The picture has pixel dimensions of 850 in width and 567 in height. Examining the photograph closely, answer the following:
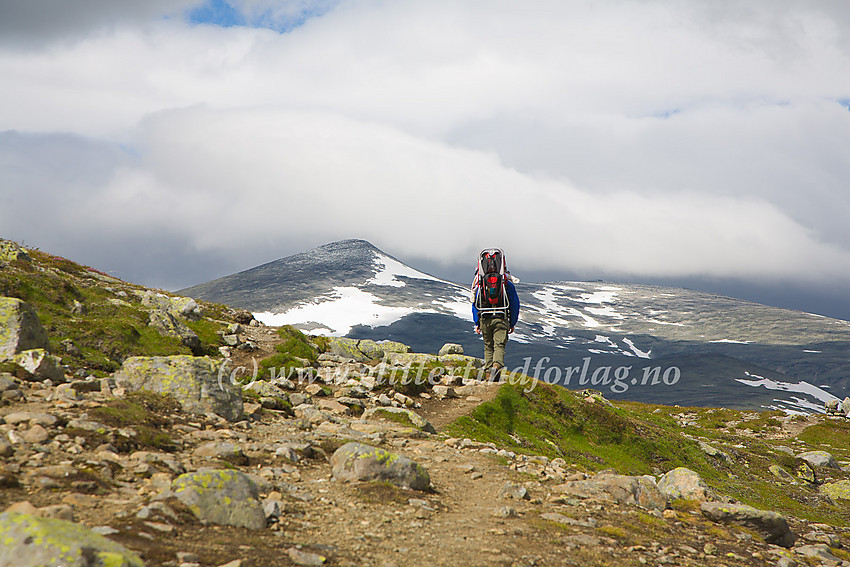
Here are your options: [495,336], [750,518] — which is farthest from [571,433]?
[750,518]

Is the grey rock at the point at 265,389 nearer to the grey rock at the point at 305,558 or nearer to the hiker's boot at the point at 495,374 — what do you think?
the hiker's boot at the point at 495,374

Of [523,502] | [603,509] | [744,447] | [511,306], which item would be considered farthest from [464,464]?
[744,447]

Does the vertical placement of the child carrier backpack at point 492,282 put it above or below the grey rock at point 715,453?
above

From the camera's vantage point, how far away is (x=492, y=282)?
72.6ft

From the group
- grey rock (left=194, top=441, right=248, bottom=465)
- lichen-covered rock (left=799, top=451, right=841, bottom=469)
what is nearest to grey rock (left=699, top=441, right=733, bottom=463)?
lichen-covered rock (left=799, top=451, right=841, bottom=469)

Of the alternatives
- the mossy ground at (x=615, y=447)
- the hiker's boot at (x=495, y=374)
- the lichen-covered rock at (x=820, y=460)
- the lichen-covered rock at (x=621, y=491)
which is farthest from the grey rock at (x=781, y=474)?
the lichen-covered rock at (x=621, y=491)

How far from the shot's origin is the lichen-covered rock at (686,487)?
528 inches

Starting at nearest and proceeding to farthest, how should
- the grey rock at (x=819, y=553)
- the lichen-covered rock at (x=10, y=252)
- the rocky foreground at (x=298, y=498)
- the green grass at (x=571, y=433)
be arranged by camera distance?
the rocky foreground at (x=298, y=498)
the grey rock at (x=819, y=553)
the green grass at (x=571, y=433)
the lichen-covered rock at (x=10, y=252)

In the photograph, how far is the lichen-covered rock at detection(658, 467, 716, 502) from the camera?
13.4 meters

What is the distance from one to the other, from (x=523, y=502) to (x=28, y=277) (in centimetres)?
1807

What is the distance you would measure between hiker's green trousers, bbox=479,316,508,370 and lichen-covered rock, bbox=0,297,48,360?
15659mm

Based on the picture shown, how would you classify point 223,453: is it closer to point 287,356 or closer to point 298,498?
point 298,498

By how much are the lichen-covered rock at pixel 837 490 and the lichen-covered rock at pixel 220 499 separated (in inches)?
1125

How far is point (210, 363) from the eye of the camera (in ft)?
40.8
